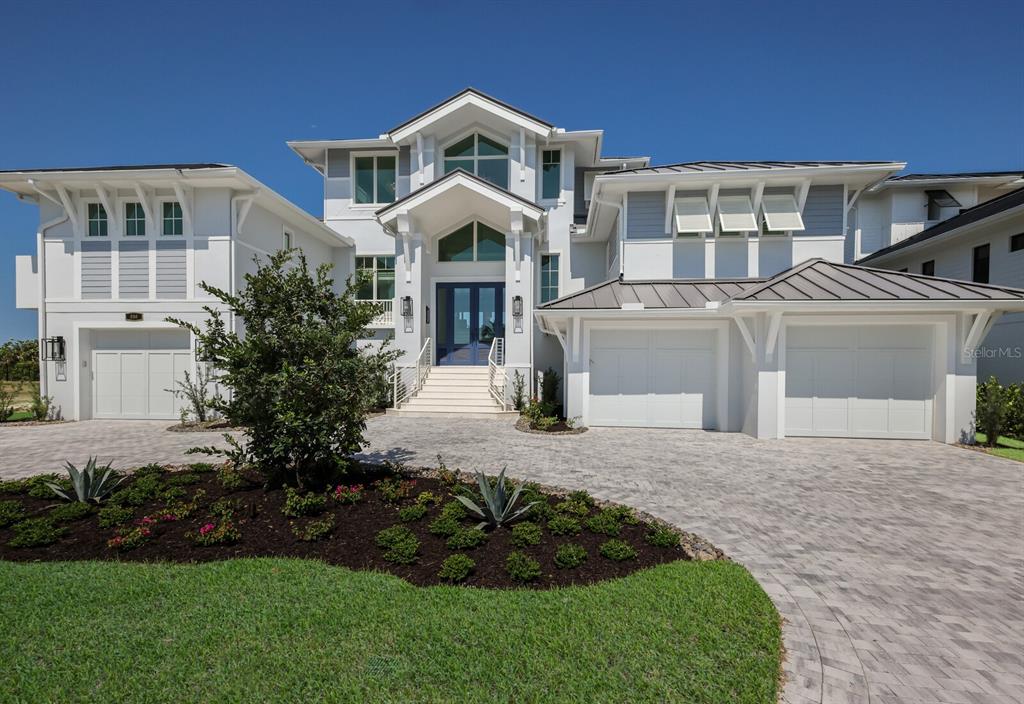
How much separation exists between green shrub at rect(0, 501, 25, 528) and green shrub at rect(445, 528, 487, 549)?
494 cm

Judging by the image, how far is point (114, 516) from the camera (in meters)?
4.87

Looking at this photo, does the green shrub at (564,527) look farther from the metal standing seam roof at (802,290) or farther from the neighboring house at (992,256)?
the neighboring house at (992,256)

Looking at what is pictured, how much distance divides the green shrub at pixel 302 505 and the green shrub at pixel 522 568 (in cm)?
253

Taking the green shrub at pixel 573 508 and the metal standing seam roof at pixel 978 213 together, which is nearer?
the green shrub at pixel 573 508

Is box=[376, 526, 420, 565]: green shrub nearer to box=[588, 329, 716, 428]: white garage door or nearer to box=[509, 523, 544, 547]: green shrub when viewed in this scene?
box=[509, 523, 544, 547]: green shrub

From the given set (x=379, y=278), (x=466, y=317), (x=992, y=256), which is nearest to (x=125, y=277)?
(x=379, y=278)

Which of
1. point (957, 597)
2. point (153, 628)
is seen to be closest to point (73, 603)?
Result: point (153, 628)

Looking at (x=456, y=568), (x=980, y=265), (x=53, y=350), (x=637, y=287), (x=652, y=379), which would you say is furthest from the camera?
(x=980, y=265)

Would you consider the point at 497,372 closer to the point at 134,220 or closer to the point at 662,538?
the point at 662,538

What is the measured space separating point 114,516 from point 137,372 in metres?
10.7

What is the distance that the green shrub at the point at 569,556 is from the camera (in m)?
3.94

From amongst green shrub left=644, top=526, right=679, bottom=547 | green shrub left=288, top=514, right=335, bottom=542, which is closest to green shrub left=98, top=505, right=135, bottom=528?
green shrub left=288, top=514, right=335, bottom=542

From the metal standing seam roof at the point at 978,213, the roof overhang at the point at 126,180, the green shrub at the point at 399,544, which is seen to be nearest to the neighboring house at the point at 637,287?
the roof overhang at the point at 126,180

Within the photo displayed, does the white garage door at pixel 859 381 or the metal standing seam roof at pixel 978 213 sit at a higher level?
the metal standing seam roof at pixel 978 213
